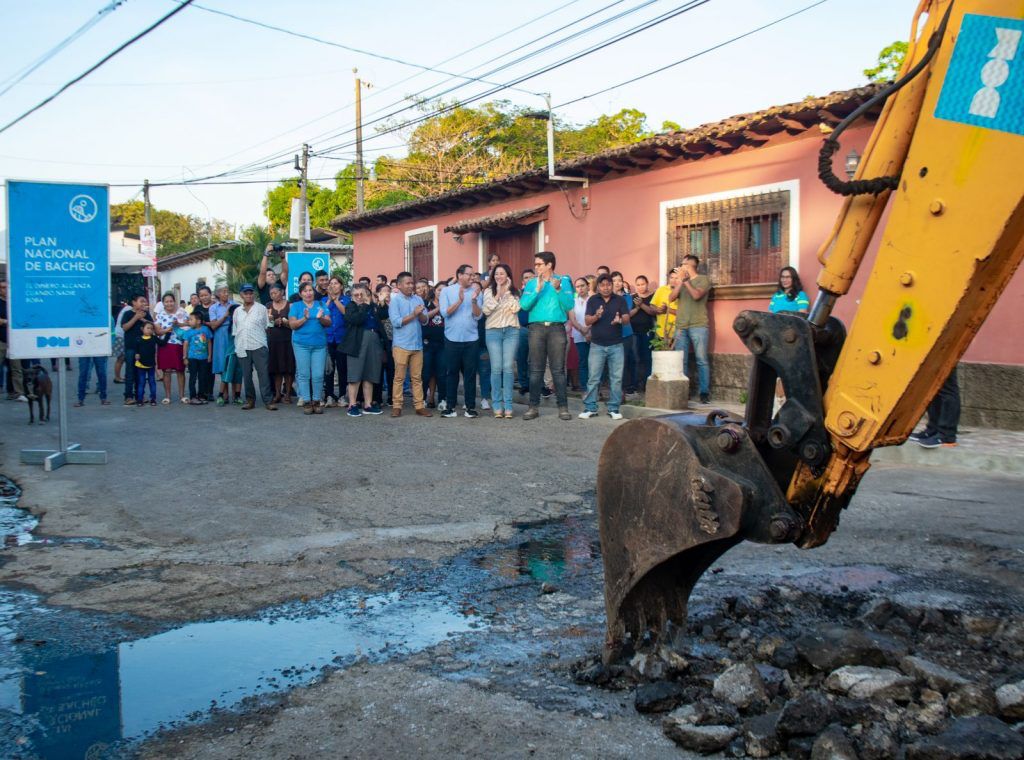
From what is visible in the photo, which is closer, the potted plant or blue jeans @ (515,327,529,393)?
the potted plant

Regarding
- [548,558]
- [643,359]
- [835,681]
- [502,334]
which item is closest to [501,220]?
[643,359]

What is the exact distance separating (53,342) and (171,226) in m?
65.6

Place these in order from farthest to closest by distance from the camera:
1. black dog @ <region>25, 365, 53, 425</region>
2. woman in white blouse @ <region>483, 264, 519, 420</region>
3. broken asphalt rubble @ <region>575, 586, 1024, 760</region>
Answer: woman in white blouse @ <region>483, 264, 519, 420</region> < black dog @ <region>25, 365, 53, 425</region> < broken asphalt rubble @ <region>575, 586, 1024, 760</region>

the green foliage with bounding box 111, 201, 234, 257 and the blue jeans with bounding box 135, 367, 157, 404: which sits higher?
the green foliage with bounding box 111, 201, 234, 257

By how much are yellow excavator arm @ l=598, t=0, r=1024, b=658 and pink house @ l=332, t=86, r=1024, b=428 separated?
8.06m

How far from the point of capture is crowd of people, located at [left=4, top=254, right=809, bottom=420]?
12422 mm

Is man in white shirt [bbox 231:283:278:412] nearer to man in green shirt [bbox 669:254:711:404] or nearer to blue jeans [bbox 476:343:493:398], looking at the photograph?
blue jeans [bbox 476:343:493:398]

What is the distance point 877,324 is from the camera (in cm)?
281

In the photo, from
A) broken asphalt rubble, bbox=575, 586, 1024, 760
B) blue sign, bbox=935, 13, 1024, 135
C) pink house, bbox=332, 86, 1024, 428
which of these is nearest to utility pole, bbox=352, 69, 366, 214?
pink house, bbox=332, 86, 1024, 428

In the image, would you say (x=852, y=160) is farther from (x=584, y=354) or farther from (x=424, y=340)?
(x=424, y=340)

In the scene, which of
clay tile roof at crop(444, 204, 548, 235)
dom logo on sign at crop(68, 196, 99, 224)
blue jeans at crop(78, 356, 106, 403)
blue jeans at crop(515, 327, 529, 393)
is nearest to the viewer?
dom logo on sign at crop(68, 196, 99, 224)

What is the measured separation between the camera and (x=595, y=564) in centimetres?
550

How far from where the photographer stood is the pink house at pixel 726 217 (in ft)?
36.6

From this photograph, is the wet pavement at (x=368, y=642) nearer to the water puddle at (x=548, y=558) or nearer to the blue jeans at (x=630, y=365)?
the water puddle at (x=548, y=558)
